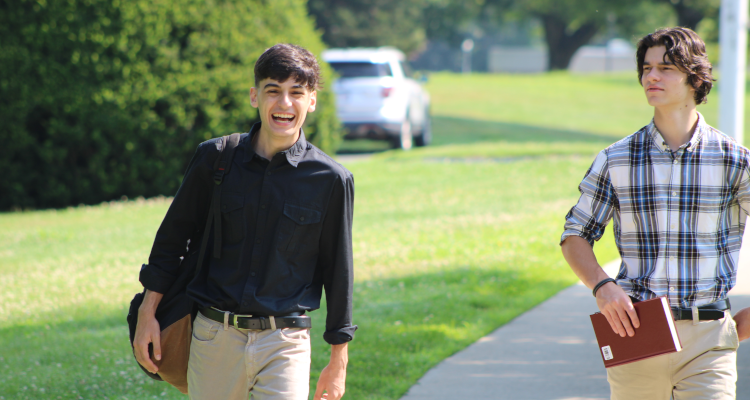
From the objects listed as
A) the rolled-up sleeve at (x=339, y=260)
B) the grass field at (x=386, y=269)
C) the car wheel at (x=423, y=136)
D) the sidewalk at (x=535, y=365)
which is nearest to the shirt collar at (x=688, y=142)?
the rolled-up sleeve at (x=339, y=260)

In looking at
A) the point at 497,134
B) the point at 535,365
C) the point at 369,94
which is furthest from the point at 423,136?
the point at 535,365

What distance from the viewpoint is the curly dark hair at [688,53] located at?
8.82 ft

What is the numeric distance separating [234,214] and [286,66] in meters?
0.53

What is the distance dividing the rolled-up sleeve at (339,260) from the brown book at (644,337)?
2.74 feet

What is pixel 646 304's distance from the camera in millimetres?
2525

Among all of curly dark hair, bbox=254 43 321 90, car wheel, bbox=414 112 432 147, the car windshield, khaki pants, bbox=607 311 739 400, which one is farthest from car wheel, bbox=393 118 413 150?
khaki pants, bbox=607 311 739 400

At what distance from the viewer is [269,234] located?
8.99 feet

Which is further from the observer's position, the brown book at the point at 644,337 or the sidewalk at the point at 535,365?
the sidewalk at the point at 535,365

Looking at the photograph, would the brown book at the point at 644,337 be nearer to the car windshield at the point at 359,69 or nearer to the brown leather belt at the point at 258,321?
the brown leather belt at the point at 258,321

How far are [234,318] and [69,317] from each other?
13.6ft

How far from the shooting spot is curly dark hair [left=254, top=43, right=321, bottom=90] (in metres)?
2.78

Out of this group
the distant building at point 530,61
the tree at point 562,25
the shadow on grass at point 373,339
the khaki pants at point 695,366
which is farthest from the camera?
the distant building at point 530,61

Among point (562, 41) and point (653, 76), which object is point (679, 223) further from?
point (562, 41)

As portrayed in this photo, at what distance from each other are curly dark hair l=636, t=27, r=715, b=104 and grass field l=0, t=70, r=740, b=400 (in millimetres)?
2464
